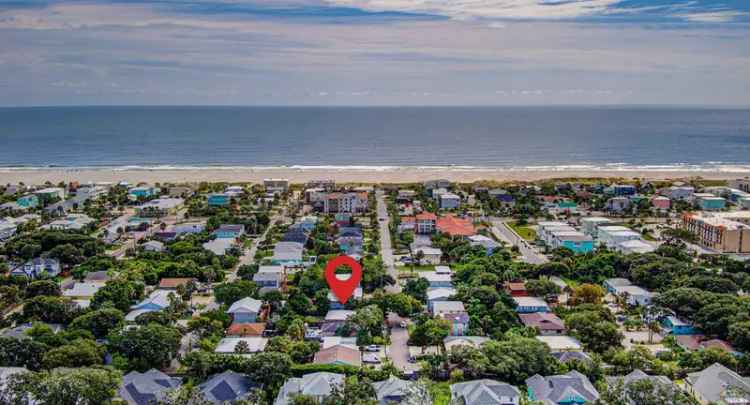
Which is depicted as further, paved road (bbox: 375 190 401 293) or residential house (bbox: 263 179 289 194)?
residential house (bbox: 263 179 289 194)

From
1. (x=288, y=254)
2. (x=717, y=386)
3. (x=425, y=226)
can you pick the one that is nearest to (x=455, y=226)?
(x=425, y=226)

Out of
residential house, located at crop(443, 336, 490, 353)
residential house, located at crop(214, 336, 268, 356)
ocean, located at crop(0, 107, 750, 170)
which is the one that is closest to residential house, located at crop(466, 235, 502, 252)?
residential house, located at crop(443, 336, 490, 353)

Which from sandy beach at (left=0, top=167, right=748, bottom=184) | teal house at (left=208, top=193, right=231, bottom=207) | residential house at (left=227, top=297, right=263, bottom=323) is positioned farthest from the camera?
sandy beach at (left=0, top=167, right=748, bottom=184)

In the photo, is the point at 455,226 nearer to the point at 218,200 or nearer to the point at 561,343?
the point at 561,343

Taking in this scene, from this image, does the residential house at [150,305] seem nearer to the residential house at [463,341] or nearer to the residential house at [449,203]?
the residential house at [463,341]

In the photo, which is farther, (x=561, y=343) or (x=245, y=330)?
(x=245, y=330)

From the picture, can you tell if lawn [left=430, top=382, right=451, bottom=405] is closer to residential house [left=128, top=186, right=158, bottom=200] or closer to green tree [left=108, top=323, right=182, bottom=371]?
green tree [left=108, top=323, right=182, bottom=371]

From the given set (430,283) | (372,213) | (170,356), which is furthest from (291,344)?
(372,213)
